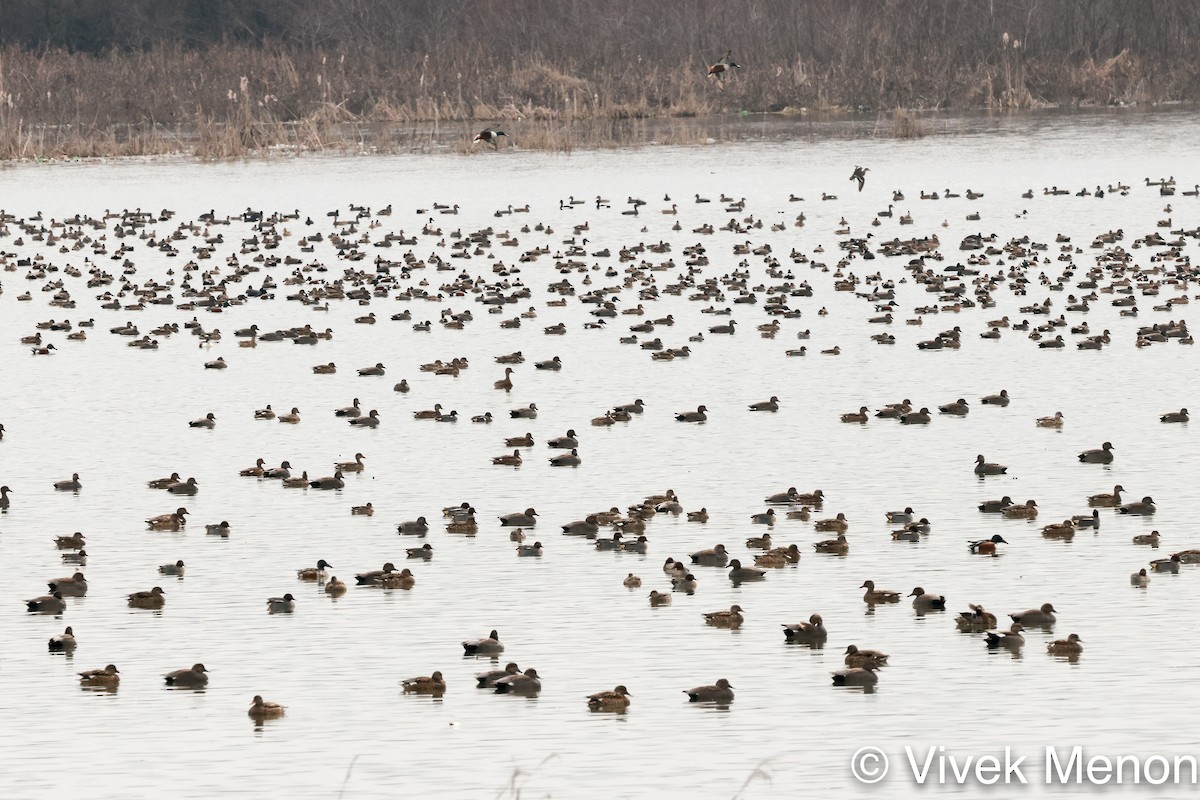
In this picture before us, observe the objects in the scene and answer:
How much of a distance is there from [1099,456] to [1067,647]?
409 inches

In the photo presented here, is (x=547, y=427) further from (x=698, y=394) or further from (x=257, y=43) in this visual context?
(x=257, y=43)

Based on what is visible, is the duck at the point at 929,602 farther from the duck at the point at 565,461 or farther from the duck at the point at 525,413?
the duck at the point at 525,413

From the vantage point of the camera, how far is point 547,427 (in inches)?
1372

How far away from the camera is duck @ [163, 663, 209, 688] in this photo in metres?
19.9

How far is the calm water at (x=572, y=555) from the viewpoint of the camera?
1805cm

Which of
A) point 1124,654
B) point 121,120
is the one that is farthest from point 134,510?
point 121,120

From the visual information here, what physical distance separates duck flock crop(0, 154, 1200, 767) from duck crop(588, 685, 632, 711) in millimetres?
26

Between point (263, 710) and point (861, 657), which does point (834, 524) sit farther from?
point (263, 710)

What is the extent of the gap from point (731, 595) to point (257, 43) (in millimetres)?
106296

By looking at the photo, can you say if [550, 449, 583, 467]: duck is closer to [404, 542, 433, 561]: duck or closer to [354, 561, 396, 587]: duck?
[404, 542, 433, 561]: duck

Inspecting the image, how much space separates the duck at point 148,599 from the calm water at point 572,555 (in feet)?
0.69

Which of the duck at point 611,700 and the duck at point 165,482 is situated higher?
the duck at point 165,482

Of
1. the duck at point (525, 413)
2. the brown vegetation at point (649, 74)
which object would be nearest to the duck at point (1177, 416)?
the duck at point (525, 413)

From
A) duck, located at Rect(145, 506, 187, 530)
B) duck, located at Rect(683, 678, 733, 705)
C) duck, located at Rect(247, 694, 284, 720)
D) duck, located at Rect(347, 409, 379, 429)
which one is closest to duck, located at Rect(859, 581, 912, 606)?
duck, located at Rect(683, 678, 733, 705)
